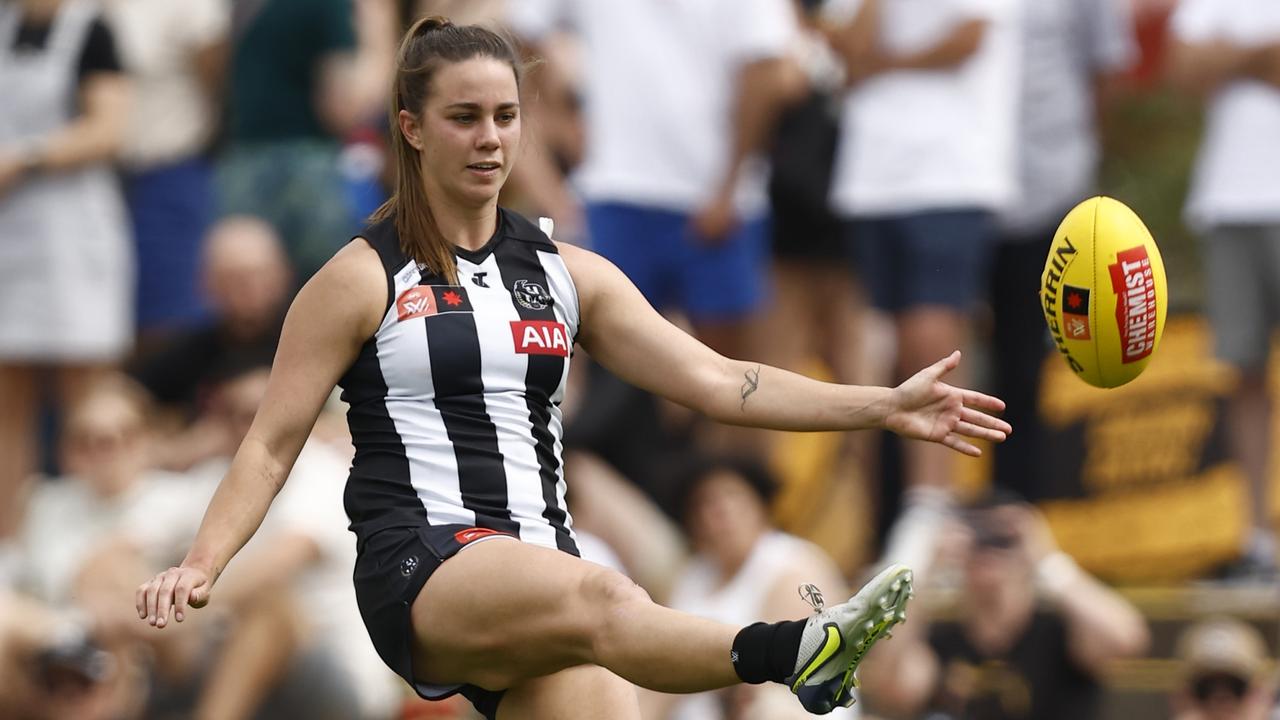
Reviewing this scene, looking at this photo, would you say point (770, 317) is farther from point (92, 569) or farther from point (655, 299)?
point (92, 569)

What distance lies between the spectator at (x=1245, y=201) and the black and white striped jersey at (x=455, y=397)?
14.0 feet

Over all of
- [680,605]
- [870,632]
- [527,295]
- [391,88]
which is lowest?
[680,605]

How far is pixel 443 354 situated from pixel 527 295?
283 mm

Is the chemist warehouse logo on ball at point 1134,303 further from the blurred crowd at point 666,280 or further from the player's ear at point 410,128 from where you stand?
the blurred crowd at point 666,280

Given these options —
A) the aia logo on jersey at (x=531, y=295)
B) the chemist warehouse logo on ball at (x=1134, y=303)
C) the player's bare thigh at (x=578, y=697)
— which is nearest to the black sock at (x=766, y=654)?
the player's bare thigh at (x=578, y=697)

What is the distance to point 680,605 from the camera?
902cm

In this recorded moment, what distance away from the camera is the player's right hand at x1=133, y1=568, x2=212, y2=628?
516 cm

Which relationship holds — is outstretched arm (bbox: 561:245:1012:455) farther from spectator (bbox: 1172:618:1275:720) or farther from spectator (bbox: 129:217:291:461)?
spectator (bbox: 129:217:291:461)

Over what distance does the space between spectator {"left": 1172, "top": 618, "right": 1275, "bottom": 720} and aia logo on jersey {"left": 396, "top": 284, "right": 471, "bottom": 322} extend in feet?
12.9

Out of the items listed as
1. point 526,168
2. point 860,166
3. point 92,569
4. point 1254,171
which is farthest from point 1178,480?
point 92,569

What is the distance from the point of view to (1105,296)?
5789 mm

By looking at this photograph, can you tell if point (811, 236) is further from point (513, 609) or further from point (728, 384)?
point (513, 609)

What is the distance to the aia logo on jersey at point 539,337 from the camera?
556 centimetres

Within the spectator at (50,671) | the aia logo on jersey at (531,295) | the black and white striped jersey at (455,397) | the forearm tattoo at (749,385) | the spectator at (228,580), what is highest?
the aia logo on jersey at (531,295)
